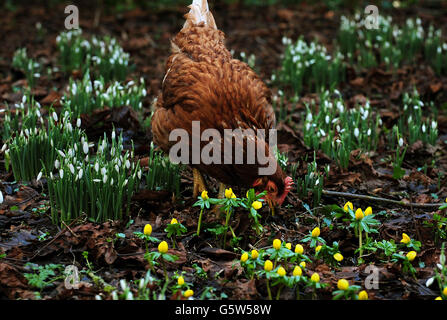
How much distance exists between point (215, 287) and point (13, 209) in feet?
4.77

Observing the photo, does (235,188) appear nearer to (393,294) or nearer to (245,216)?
(245,216)

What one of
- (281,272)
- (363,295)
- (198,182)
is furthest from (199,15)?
(363,295)

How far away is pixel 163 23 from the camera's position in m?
8.56

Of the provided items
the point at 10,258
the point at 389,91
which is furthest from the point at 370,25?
the point at 10,258

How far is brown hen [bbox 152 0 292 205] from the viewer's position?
11.0 feet

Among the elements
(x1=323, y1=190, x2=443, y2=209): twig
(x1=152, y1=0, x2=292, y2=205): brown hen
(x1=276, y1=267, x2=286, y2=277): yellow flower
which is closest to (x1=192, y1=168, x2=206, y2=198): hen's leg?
(x1=152, y1=0, x2=292, y2=205): brown hen

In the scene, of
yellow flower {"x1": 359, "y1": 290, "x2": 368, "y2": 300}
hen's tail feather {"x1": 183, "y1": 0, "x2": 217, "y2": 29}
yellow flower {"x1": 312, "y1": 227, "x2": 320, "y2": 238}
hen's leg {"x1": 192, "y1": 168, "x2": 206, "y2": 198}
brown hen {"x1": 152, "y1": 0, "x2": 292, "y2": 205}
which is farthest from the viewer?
hen's tail feather {"x1": 183, "y1": 0, "x2": 217, "y2": 29}

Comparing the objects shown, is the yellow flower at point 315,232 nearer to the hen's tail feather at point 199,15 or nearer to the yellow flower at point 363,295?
the yellow flower at point 363,295

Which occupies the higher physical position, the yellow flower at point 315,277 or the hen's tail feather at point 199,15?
the hen's tail feather at point 199,15

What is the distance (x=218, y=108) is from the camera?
3.42m

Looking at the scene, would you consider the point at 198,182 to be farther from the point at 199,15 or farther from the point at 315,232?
the point at 199,15

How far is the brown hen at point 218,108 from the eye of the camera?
3338mm

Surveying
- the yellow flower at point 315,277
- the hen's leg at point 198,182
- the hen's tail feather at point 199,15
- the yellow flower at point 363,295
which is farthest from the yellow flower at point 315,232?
the hen's tail feather at point 199,15

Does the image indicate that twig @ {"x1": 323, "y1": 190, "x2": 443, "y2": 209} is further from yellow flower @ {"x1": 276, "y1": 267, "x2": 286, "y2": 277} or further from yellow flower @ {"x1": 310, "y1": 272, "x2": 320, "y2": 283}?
yellow flower @ {"x1": 276, "y1": 267, "x2": 286, "y2": 277}
